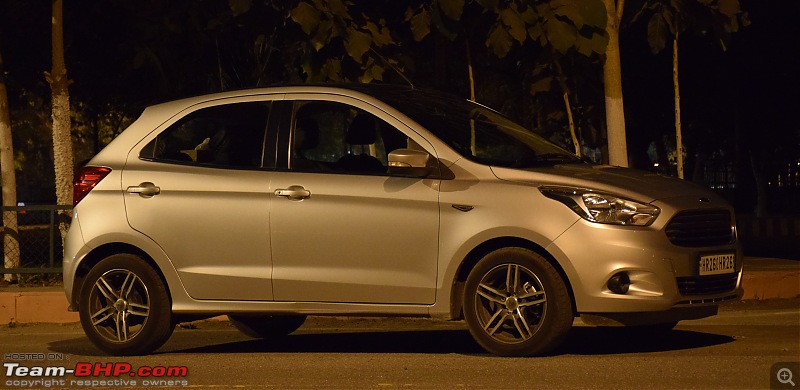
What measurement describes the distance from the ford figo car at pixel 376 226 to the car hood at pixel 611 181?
15 mm

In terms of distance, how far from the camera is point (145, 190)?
989cm

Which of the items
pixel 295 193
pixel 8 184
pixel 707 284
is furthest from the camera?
pixel 8 184

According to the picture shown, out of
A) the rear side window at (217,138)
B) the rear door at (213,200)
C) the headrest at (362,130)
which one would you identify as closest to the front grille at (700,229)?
the headrest at (362,130)

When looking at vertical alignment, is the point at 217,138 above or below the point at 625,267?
above

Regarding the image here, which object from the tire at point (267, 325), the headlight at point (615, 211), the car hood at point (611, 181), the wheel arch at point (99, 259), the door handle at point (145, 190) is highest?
the door handle at point (145, 190)

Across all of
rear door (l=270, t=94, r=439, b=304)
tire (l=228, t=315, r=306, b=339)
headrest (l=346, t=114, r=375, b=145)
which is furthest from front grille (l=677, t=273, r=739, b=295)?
tire (l=228, t=315, r=306, b=339)

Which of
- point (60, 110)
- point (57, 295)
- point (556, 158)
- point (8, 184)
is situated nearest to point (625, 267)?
point (556, 158)

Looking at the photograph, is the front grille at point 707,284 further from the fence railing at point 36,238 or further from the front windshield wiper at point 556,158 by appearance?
the fence railing at point 36,238

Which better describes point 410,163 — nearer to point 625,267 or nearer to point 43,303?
point 625,267

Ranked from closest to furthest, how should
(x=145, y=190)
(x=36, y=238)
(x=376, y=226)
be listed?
(x=376, y=226) < (x=145, y=190) < (x=36, y=238)

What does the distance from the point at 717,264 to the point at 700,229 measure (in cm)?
26

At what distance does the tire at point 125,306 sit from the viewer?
387 inches

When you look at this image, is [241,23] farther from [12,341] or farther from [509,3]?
[12,341]

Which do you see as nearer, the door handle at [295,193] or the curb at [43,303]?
the door handle at [295,193]
